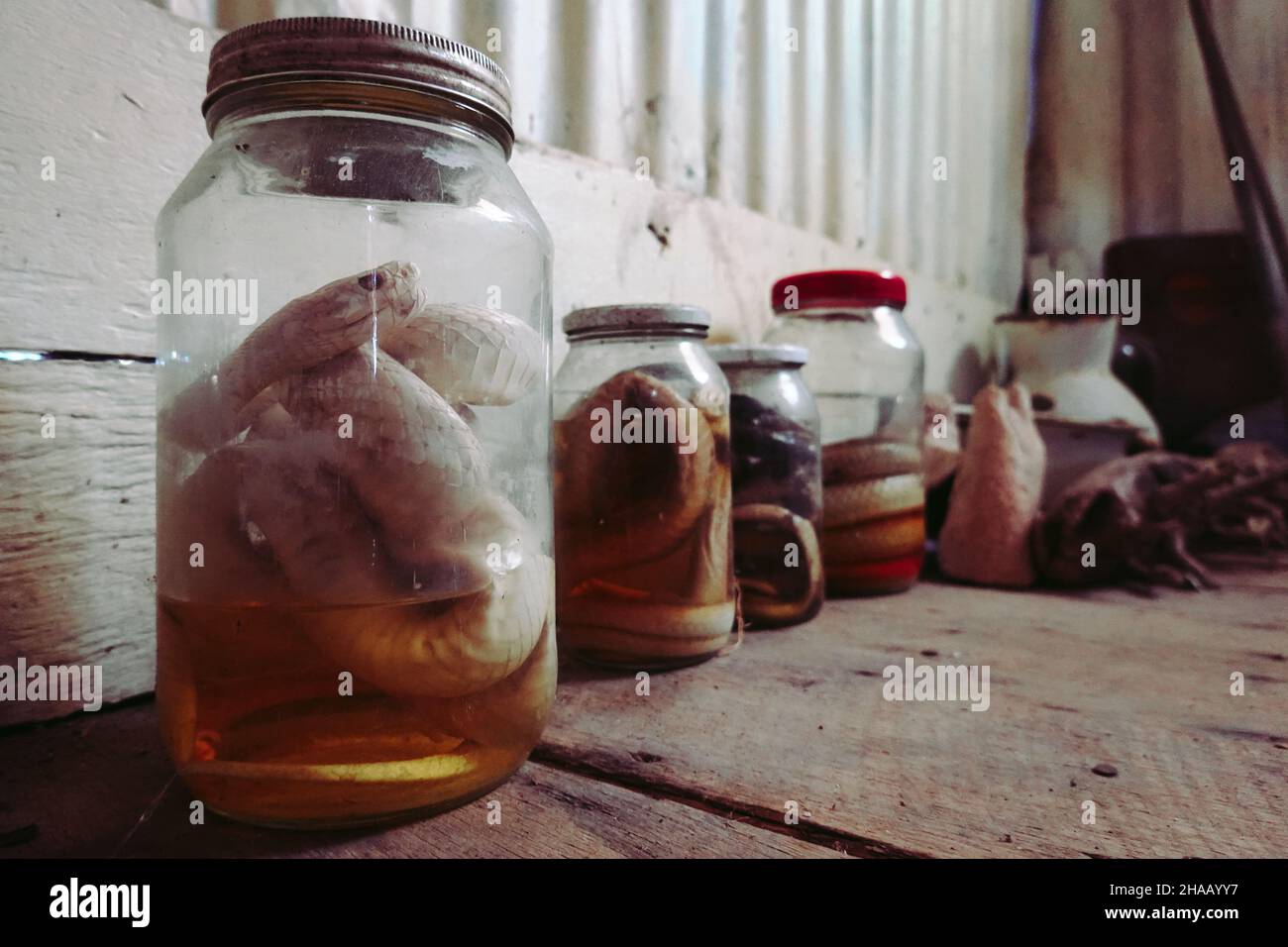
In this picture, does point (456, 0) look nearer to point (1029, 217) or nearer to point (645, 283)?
point (645, 283)

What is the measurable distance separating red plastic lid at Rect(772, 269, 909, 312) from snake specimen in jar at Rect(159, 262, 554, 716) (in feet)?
2.48

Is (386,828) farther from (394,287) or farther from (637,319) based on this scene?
(637,319)

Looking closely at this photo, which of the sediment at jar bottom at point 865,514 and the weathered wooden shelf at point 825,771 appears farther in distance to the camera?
the sediment at jar bottom at point 865,514

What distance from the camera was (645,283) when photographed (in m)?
1.10

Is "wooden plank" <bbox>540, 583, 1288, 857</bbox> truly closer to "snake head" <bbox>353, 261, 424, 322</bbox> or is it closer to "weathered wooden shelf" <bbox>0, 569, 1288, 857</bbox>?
"weathered wooden shelf" <bbox>0, 569, 1288, 857</bbox>

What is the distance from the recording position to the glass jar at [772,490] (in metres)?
0.91

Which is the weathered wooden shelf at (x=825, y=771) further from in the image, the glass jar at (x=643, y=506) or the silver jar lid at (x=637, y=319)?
the silver jar lid at (x=637, y=319)

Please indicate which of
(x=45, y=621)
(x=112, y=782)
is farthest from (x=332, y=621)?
(x=45, y=621)

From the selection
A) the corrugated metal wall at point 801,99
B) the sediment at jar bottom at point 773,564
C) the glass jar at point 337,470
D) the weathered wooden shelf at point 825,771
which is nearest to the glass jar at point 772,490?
the sediment at jar bottom at point 773,564

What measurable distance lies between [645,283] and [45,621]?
75cm

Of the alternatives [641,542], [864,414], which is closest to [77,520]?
[641,542]

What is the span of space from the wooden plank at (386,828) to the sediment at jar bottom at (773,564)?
436 millimetres

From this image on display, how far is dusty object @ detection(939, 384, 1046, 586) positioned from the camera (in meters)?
1.20

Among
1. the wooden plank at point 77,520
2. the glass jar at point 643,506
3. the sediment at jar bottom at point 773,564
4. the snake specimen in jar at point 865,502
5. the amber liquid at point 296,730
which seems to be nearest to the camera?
the amber liquid at point 296,730
